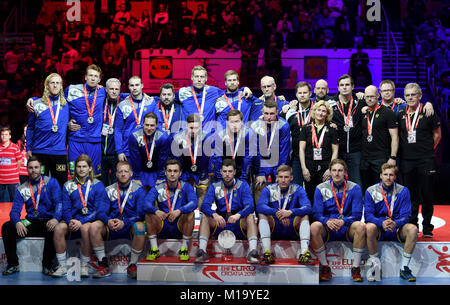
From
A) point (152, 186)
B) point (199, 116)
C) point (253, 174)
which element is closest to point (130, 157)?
point (152, 186)

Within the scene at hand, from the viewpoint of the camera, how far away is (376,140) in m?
5.98

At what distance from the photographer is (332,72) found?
10.3 meters

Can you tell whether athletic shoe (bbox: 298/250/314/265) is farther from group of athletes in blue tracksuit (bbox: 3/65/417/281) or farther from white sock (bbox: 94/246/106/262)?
white sock (bbox: 94/246/106/262)

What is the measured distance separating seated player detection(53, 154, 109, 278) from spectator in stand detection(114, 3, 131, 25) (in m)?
6.56

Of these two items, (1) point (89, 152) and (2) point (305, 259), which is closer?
(2) point (305, 259)

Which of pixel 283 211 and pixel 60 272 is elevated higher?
pixel 283 211

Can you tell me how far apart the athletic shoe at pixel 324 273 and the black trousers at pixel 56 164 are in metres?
3.04

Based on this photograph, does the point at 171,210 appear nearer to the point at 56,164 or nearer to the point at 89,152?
the point at 89,152

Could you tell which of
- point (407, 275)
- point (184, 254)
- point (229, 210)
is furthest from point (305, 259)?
point (184, 254)

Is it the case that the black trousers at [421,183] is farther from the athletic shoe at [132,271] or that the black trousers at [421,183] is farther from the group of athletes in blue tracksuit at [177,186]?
the athletic shoe at [132,271]

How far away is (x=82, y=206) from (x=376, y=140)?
3289mm

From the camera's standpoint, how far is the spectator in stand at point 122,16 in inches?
455

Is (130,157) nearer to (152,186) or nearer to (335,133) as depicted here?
(152,186)

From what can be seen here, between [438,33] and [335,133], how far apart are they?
6549 mm
